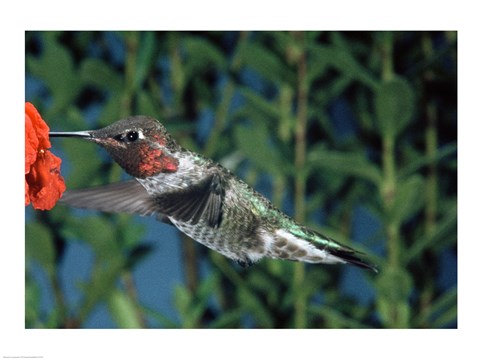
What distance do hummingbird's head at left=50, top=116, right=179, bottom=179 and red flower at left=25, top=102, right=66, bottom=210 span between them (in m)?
0.03

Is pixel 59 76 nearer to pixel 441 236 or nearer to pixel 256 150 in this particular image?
pixel 256 150

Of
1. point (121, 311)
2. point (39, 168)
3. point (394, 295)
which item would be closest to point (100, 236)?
point (121, 311)

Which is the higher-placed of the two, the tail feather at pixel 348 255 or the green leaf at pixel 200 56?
the green leaf at pixel 200 56

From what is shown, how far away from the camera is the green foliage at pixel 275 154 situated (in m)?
0.82

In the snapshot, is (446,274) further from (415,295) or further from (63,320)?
(63,320)

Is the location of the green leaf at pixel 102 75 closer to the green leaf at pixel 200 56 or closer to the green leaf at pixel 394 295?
the green leaf at pixel 200 56

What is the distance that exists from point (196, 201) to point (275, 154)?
0.40 m

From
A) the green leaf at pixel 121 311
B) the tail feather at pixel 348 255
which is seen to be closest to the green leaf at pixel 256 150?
the tail feather at pixel 348 255

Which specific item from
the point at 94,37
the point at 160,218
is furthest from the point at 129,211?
the point at 94,37

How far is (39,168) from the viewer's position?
42 cm

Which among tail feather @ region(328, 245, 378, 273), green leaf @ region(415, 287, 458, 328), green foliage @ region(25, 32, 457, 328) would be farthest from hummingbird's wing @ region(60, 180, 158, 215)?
green leaf @ region(415, 287, 458, 328)

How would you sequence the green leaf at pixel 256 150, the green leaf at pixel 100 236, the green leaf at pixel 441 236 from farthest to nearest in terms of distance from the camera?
the green leaf at pixel 100 236 → the green leaf at pixel 441 236 → the green leaf at pixel 256 150

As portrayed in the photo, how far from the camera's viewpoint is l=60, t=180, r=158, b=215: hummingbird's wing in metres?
0.47

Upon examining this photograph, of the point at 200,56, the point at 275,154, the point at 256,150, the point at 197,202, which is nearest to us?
the point at 197,202
